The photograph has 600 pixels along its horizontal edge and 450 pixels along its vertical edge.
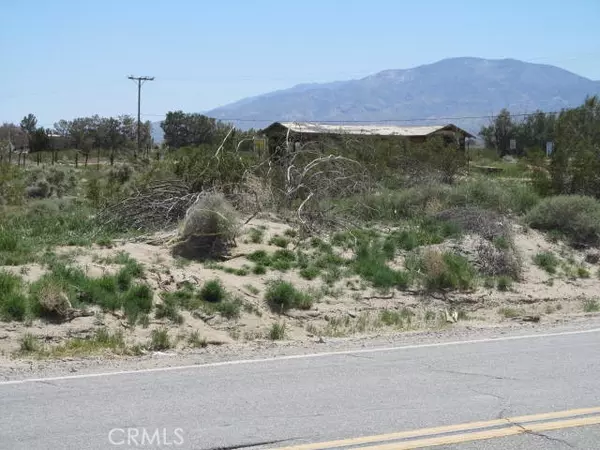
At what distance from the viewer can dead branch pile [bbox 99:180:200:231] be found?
16500 millimetres

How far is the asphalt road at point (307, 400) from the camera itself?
586 centimetres

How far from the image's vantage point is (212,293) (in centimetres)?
1213

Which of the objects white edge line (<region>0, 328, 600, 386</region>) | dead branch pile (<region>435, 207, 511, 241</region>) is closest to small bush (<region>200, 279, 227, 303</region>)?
white edge line (<region>0, 328, 600, 386</region>)

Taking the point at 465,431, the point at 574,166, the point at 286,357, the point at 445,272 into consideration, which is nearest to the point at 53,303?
the point at 286,357

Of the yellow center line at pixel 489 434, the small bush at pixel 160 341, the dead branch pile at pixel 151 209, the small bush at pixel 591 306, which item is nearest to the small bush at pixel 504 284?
the small bush at pixel 591 306

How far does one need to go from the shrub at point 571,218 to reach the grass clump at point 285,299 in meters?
8.51

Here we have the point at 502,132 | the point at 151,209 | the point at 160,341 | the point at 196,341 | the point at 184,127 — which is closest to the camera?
the point at 160,341

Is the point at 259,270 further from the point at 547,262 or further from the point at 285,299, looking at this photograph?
the point at 547,262

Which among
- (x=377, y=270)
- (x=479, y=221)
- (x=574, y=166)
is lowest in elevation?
(x=377, y=270)

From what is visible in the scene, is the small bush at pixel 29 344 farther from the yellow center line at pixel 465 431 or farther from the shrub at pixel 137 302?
the yellow center line at pixel 465 431

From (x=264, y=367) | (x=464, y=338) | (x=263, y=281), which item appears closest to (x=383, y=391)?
(x=264, y=367)

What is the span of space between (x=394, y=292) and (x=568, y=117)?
564 inches

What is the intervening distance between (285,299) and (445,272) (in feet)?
11.8

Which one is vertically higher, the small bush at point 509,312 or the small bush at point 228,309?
the small bush at point 228,309
